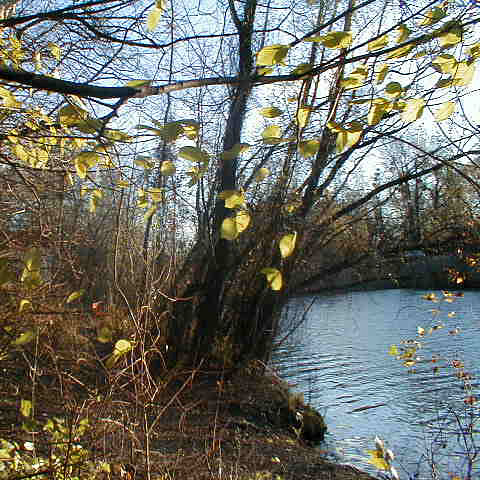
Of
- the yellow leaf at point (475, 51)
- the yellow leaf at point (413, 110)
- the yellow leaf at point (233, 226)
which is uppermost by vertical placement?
the yellow leaf at point (475, 51)

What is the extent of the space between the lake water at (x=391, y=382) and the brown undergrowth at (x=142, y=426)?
63cm

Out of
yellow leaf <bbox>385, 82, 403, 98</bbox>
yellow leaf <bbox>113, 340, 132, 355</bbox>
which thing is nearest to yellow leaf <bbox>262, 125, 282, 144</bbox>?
yellow leaf <bbox>385, 82, 403, 98</bbox>

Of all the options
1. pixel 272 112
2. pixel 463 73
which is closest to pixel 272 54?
pixel 272 112

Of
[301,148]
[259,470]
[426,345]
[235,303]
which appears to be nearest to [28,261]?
[301,148]

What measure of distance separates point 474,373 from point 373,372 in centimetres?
120

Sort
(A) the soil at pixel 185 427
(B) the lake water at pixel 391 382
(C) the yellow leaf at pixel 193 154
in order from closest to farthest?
(C) the yellow leaf at pixel 193 154 < (A) the soil at pixel 185 427 < (B) the lake water at pixel 391 382

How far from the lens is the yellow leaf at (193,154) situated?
118 centimetres

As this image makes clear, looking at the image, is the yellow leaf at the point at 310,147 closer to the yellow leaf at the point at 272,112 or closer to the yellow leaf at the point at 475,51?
the yellow leaf at the point at 272,112

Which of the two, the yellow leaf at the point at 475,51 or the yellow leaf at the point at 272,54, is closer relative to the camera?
the yellow leaf at the point at 272,54

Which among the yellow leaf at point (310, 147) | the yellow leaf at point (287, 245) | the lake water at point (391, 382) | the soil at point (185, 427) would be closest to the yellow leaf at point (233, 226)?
the yellow leaf at point (287, 245)

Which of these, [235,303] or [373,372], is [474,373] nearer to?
[373,372]

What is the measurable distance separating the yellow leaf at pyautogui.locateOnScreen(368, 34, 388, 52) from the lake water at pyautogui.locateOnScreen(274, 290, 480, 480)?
241 centimetres

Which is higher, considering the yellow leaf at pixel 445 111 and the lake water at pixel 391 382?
the yellow leaf at pixel 445 111

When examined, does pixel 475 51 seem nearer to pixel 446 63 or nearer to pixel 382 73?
pixel 446 63
